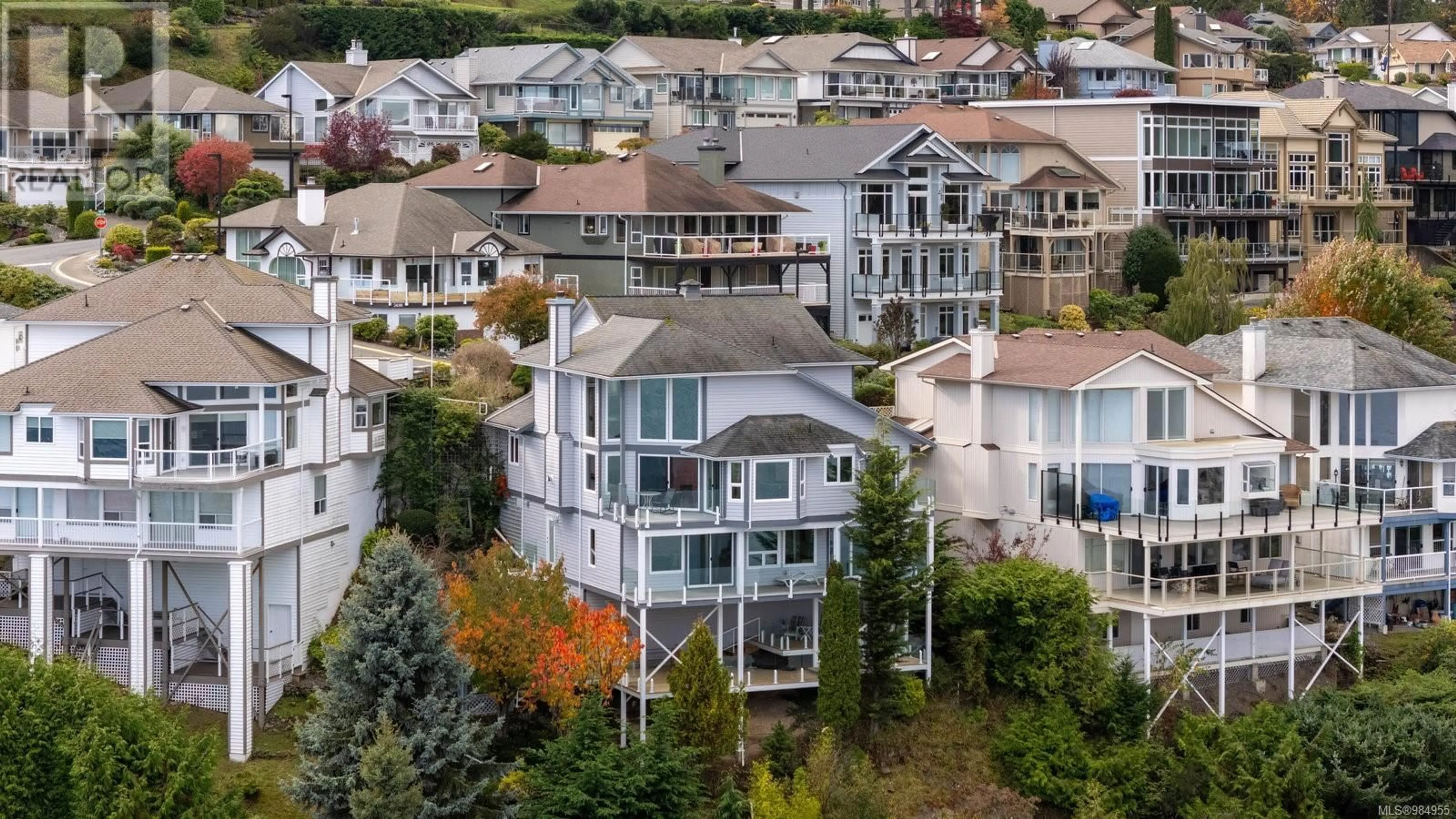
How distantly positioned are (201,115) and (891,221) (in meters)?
31.0

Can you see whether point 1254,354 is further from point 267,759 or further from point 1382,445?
point 267,759

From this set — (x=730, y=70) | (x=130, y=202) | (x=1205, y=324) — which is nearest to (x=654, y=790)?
(x=1205, y=324)

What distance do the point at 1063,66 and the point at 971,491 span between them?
67354 millimetres

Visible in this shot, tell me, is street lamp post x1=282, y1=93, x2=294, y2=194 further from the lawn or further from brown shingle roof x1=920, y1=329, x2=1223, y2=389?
the lawn

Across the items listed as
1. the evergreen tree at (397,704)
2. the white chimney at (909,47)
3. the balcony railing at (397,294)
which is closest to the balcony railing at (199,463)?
the evergreen tree at (397,704)

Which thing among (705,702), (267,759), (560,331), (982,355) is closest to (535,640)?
(705,702)

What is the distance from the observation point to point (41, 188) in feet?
281

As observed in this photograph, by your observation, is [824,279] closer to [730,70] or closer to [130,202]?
[130,202]

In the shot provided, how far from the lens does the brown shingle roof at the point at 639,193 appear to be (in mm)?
70750

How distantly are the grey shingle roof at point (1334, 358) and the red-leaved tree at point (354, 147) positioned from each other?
1465 inches

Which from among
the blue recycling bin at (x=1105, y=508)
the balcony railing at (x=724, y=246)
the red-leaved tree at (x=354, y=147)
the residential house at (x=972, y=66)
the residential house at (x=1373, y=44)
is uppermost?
the residential house at (x=1373, y=44)

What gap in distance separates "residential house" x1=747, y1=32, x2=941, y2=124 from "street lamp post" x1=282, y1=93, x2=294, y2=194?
Answer: 83.9 feet

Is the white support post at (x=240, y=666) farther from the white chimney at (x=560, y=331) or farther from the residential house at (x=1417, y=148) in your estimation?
the residential house at (x=1417, y=148)

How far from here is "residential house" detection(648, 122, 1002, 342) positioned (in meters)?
73.4
